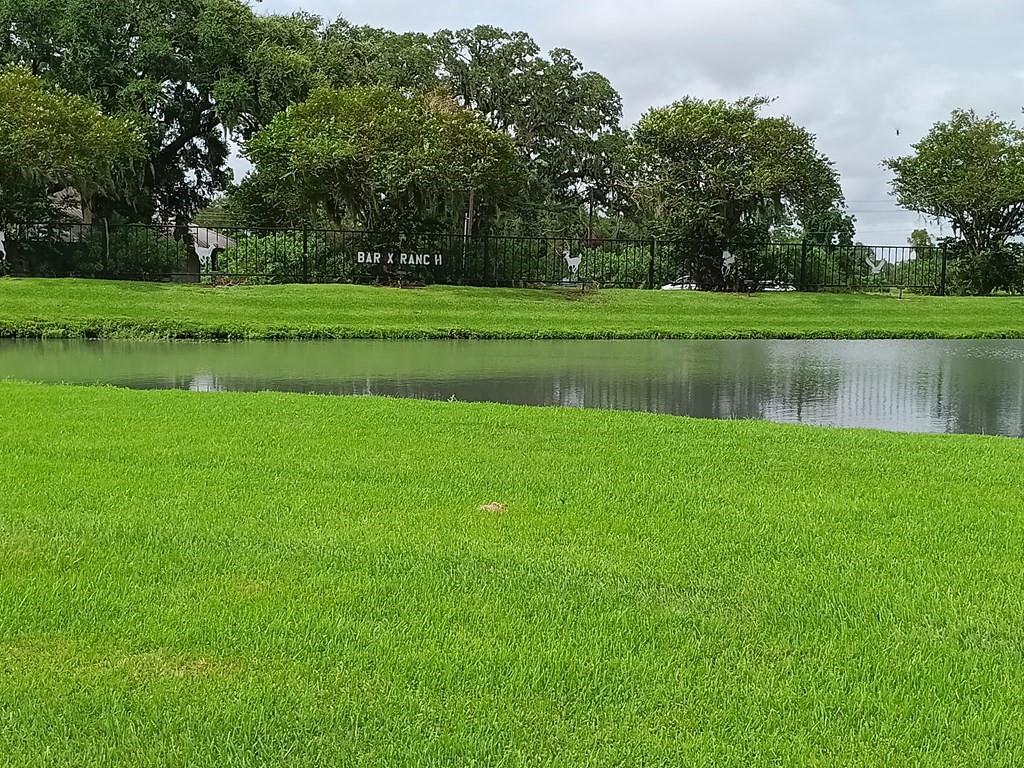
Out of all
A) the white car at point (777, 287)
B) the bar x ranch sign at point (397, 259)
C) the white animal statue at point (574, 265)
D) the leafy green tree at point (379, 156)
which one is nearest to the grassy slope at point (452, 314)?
the bar x ranch sign at point (397, 259)

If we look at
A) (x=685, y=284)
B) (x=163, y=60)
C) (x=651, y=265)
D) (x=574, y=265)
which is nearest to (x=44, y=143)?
(x=163, y=60)

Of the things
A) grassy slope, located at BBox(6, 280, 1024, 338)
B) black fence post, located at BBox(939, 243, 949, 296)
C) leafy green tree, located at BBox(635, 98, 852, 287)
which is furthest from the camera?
black fence post, located at BBox(939, 243, 949, 296)

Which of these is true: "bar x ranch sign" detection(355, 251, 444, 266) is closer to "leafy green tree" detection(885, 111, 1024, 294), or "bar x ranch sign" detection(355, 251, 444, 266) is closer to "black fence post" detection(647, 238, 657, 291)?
"black fence post" detection(647, 238, 657, 291)

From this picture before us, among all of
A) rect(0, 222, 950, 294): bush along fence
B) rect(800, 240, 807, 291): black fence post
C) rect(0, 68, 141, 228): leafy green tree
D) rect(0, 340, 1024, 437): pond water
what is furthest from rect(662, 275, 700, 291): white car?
rect(0, 68, 141, 228): leafy green tree

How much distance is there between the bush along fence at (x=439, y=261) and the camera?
2617cm

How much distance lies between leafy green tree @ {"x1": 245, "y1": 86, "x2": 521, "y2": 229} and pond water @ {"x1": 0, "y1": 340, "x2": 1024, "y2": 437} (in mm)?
9012

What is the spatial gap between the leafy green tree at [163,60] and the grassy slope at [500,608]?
27371mm

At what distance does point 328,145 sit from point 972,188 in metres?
19.7

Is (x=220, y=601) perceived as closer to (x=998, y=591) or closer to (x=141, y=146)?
(x=998, y=591)

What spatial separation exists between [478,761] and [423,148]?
23.9m

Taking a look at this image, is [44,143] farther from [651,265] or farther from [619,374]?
[651,265]

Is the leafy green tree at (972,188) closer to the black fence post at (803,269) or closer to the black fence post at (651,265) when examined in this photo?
the black fence post at (803,269)

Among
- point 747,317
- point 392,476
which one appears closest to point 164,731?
point 392,476

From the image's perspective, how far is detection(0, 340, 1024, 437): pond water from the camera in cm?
1002
